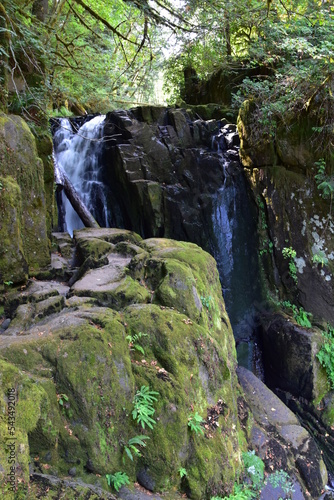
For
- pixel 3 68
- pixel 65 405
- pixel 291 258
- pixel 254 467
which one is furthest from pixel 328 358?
pixel 3 68

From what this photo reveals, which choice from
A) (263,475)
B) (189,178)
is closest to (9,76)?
(189,178)

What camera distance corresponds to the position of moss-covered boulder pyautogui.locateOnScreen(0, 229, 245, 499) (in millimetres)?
2791

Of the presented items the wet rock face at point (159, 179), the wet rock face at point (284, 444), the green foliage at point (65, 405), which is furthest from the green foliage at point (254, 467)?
the wet rock face at point (159, 179)

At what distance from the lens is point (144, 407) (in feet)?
10.7

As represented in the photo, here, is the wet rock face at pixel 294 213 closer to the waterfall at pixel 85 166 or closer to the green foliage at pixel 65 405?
the waterfall at pixel 85 166

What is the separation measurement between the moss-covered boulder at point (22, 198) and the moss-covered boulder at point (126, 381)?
616 millimetres

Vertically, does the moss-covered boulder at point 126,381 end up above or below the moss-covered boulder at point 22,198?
below

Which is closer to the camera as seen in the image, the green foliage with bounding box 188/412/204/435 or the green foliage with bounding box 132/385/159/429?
the green foliage with bounding box 132/385/159/429

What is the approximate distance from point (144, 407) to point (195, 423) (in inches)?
27.2

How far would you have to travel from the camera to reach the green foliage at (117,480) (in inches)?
114

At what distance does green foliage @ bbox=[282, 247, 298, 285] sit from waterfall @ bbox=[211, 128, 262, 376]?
85 cm

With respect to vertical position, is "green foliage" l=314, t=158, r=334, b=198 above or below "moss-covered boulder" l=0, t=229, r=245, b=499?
above

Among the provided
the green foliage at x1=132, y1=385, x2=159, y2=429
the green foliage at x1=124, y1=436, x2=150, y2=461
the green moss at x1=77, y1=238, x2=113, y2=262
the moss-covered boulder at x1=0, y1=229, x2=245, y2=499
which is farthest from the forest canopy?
the green foliage at x1=124, y1=436, x2=150, y2=461

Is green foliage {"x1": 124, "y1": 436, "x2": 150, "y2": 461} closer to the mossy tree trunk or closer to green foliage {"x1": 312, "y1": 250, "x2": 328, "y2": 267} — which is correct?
the mossy tree trunk
